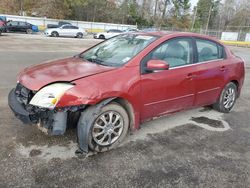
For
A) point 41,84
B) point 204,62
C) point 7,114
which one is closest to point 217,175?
point 204,62

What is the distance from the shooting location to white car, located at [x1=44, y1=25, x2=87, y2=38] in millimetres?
27484

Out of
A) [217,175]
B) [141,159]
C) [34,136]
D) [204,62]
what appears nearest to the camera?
[217,175]

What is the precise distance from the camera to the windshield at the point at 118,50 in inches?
139

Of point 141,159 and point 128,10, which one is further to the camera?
point 128,10

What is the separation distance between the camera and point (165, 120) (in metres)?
4.37

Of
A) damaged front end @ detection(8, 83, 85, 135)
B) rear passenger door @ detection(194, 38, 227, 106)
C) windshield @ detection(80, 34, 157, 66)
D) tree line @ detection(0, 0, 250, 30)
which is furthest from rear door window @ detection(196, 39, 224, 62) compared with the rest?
tree line @ detection(0, 0, 250, 30)

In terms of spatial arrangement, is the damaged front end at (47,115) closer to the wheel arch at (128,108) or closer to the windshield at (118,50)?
the wheel arch at (128,108)

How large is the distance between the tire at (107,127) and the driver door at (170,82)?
0.38 metres

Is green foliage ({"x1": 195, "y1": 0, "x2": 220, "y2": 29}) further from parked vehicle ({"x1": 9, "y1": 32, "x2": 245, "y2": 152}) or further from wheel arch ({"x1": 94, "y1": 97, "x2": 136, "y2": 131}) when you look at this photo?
wheel arch ({"x1": 94, "y1": 97, "x2": 136, "y2": 131})

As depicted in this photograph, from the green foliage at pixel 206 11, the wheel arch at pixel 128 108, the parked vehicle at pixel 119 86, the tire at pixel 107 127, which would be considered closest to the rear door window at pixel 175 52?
the parked vehicle at pixel 119 86

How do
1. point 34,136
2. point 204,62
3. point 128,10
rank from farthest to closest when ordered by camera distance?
point 128,10 < point 204,62 < point 34,136

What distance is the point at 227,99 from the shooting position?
4.94m

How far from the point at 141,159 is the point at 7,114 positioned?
101 inches

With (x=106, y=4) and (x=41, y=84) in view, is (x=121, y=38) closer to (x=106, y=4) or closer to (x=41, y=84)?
(x=41, y=84)
